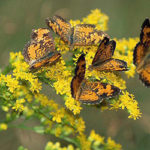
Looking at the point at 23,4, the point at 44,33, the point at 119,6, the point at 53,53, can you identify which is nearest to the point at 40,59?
the point at 53,53

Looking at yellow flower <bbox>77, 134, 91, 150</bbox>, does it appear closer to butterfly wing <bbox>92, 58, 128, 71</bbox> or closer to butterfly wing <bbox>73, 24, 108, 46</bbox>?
butterfly wing <bbox>92, 58, 128, 71</bbox>

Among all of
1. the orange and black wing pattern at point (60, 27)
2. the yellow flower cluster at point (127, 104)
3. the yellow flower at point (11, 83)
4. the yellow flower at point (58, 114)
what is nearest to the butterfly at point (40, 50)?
the orange and black wing pattern at point (60, 27)

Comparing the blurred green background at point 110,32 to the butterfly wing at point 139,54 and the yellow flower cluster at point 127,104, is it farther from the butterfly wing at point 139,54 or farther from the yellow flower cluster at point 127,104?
the butterfly wing at point 139,54

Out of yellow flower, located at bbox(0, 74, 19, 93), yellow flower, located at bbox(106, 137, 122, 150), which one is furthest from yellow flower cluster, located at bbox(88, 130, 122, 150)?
yellow flower, located at bbox(0, 74, 19, 93)

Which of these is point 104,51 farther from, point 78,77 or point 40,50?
point 40,50

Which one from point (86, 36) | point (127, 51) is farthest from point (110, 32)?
point (86, 36)

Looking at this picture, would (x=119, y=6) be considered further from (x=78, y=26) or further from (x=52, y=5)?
(x=78, y=26)
